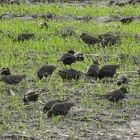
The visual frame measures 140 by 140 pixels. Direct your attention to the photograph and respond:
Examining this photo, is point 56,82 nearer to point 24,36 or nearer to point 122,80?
point 122,80

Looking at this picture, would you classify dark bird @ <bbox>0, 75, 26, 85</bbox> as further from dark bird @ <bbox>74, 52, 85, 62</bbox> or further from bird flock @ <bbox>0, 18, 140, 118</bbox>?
dark bird @ <bbox>74, 52, 85, 62</bbox>

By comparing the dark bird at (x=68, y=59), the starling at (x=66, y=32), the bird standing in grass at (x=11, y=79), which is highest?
the starling at (x=66, y=32)

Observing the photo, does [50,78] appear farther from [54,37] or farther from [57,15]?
[57,15]

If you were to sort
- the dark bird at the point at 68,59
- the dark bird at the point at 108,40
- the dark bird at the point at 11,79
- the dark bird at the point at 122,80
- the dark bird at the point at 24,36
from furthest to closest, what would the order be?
the dark bird at the point at 24,36
the dark bird at the point at 108,40
the dark bird at the point at 68,59
the dark bird at the point at 122,80
the dark bird at the point at 11,79

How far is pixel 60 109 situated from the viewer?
6289mm

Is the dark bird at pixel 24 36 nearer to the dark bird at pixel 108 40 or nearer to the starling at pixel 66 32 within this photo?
the starling at pixel 66 32

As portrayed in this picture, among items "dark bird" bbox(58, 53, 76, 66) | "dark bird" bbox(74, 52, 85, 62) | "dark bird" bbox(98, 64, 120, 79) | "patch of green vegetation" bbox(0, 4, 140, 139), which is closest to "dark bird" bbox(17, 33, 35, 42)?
"patch of green vegetation" bbox(0, 4, 140, 139)

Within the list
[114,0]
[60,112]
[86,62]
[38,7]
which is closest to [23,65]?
[86,62]

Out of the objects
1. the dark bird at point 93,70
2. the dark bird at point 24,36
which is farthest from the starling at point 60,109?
the dark bird at point 24,36

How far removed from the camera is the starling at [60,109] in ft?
20.6

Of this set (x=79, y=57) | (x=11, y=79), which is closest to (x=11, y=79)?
(x=11, y=79)

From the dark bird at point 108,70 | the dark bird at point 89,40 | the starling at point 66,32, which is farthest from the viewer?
the starling at point 66,32

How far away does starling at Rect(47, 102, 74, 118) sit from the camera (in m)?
6.27

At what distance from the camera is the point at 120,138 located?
5.91m
